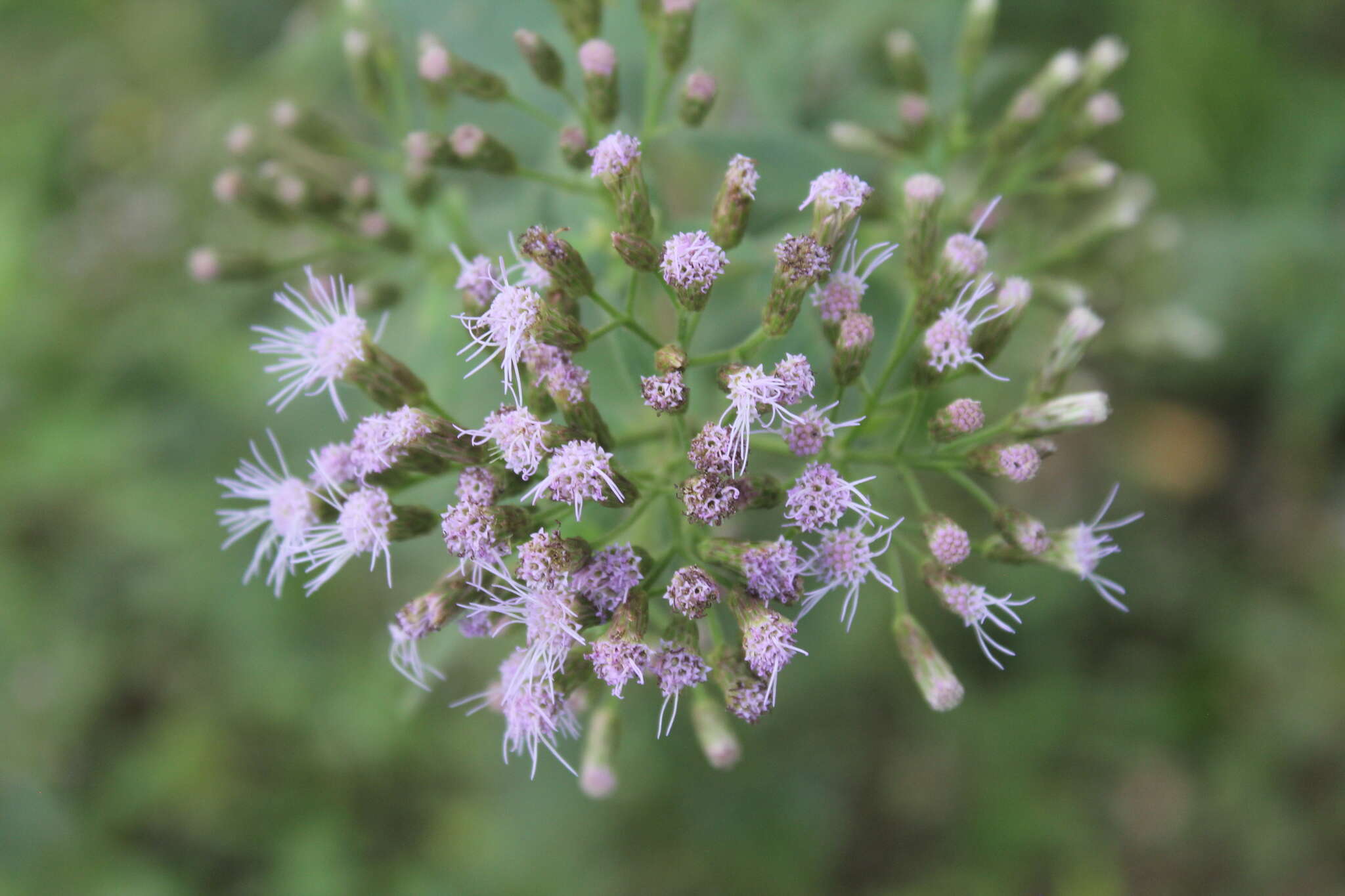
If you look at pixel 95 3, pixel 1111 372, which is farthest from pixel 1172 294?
pixel 95 3

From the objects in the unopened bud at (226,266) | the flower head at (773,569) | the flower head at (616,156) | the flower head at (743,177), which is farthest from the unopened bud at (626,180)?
the unopened bud at (226,266)

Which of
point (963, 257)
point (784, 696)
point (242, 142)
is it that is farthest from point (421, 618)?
point (784, 696)

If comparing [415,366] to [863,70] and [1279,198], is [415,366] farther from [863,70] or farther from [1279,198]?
[1279,198]

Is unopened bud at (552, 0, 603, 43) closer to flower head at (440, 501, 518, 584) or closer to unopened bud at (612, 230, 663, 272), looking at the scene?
unopened bud at (612, 230, 663, 272)

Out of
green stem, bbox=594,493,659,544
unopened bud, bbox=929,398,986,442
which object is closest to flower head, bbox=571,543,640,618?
green stem, bbox=594,493,659,544

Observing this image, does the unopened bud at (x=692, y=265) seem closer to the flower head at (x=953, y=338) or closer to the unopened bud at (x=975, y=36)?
the flower head at (x=953, y=338)

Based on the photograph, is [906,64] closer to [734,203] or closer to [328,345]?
[734,203]
